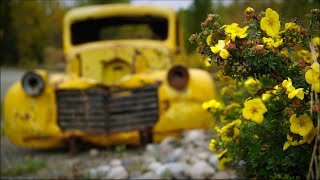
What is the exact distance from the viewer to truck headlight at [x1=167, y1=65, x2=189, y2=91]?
508 cm

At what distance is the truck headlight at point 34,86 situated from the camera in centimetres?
505

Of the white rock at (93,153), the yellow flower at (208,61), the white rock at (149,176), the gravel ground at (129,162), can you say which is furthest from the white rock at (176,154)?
the yellow flower at (208,61)

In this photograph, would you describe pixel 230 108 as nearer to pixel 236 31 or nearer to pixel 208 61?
pixel 208 61

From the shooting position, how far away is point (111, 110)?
16.7 ft

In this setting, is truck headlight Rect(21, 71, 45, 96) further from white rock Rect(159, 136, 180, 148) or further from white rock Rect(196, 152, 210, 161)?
white rock Rect(196, 152, 210, 161)

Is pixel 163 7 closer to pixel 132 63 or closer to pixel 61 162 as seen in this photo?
pixel 132 63

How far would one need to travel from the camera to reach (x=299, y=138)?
1.63 m

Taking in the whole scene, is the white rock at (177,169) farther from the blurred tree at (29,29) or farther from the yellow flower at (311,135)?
the blurred tree at (29,29)

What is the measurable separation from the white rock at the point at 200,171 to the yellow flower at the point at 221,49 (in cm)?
211

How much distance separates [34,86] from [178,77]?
4.97ft

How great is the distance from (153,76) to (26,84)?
1.34 meters

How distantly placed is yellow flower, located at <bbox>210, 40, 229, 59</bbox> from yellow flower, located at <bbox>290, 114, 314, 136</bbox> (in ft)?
0.95

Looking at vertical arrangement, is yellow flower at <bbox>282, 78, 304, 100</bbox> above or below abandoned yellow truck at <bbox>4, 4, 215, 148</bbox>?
above

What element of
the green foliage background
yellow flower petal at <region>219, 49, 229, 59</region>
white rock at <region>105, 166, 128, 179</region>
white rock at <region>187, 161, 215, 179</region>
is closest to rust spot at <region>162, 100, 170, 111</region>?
white rock at <region>105, 166, 128, 179</region>
